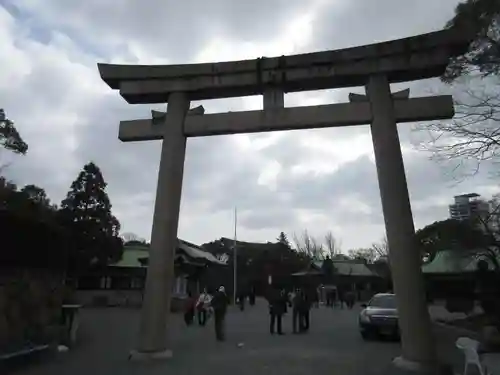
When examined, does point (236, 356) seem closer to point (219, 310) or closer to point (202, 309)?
point (219, 310)

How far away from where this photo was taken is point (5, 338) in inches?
413

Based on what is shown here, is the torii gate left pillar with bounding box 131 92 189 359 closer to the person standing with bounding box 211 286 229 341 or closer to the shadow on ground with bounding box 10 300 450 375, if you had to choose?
the shadow on ground with bounding box 10 300 450 375

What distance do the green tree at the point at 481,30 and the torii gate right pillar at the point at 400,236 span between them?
1932mm

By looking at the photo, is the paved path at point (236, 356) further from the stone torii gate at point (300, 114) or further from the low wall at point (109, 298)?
the low wall at point (109, 298)

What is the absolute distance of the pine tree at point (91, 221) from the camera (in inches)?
1446

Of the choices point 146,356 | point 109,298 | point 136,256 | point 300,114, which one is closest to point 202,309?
point 146,356

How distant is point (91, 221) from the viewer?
37094 millimetres

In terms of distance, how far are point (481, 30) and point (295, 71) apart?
13.5 ft

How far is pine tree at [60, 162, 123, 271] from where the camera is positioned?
3672 centimetres

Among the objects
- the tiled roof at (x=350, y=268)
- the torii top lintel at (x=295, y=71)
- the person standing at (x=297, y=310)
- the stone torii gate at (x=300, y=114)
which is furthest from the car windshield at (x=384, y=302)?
the tiled roof at (x=350, y=268)

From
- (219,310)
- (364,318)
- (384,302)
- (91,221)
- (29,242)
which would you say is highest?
(91,221)

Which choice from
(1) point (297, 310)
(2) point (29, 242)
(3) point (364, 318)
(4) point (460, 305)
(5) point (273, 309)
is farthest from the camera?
(4) point (460, 305)

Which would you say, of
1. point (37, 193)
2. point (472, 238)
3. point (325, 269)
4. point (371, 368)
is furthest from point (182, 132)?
point (325, 269)

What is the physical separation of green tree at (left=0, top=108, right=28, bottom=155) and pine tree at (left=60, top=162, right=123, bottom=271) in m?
11.3
